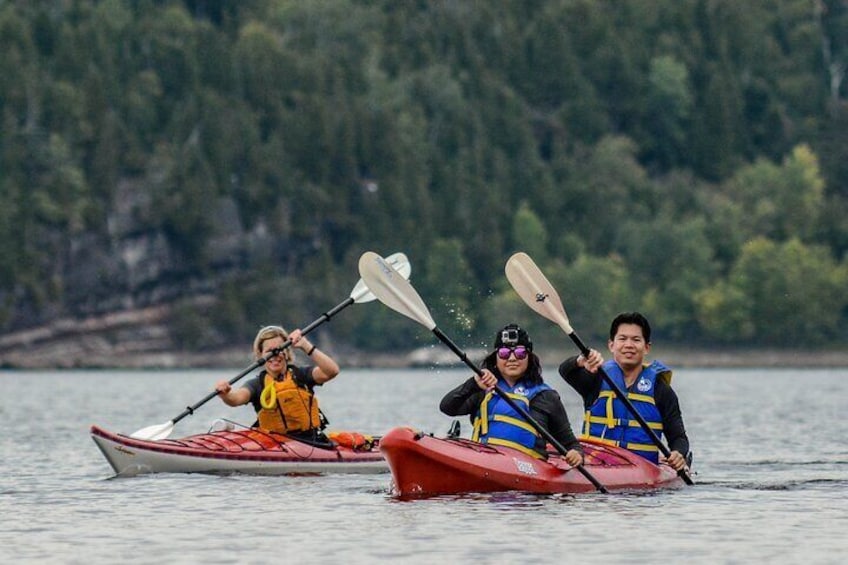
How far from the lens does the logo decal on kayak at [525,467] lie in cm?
2438

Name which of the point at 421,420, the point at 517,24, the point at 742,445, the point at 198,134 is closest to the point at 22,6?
the point at 198,134

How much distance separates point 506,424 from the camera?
24562mm

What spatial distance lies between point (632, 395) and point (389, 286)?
10.5 ft

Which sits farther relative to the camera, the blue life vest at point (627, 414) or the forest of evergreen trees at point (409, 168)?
the forest of evergreen trees at point (409, 168)

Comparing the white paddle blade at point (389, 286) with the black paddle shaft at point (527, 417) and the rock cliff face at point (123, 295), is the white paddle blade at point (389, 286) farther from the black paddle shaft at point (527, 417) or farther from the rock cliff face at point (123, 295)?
the rock cliff face at point (123, 295)

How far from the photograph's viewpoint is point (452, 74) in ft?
557

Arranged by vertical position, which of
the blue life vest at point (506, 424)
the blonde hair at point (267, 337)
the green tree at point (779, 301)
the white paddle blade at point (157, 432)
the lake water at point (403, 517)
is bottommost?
the lake water at point (403, 517)

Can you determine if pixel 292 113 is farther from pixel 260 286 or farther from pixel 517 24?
pixel 517 24

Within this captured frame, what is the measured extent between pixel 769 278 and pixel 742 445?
10765cm

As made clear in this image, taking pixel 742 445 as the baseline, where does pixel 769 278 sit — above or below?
above

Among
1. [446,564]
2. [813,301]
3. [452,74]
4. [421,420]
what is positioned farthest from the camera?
[452,74]

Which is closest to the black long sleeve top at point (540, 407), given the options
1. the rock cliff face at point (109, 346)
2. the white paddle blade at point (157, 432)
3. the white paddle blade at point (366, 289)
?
the white paddle blade at point (366, 289)

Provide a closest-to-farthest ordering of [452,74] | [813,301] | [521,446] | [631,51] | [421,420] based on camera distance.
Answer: [521,446]
[421,420]
[813,301]
[452,74]
[631,51]

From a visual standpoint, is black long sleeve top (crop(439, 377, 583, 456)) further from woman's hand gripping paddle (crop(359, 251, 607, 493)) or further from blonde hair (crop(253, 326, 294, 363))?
blonde hair (crop(253, 326, 294, 363))
